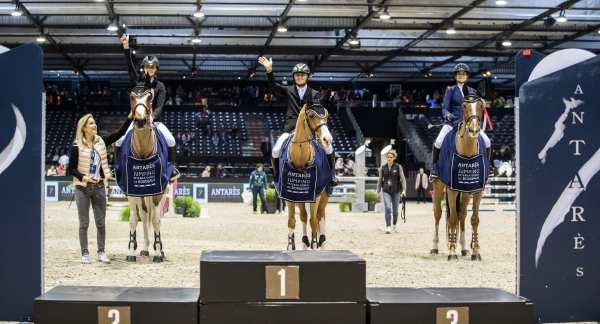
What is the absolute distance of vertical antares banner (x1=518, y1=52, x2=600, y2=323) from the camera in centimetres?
393

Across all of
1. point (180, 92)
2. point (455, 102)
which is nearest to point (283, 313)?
point (455, 102)

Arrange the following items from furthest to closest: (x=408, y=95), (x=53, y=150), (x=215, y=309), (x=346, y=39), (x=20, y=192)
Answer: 1. (x=408, y=95)
2. (x=53, y=150)
3. (x=346, y=39)
4. (x=20, y=192)
5. (x=215, y=309)

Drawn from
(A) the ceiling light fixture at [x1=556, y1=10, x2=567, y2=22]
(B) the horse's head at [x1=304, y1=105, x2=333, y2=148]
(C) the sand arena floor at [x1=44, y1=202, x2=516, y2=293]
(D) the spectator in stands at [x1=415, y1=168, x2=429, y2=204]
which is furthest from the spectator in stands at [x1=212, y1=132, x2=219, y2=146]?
(B) the horse's head at [x1=304, y1=105, x2=333, y2=148]

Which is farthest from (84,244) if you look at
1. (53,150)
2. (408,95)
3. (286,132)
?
(408,95)

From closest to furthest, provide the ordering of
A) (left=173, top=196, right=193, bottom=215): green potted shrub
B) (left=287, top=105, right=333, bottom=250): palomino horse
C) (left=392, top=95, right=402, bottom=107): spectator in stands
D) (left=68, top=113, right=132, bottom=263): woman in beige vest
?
(left=287, top=105, right=333, bottom=250): palomino horse
(left=68, top=113, right=132, bottom=263): woman in beige vest
(left=173, top=196, right=193, bottom=215): green potted shrub
(left=392, top=95, right=402, bottom=107): spectator in stands

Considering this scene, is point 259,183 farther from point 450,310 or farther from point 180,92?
point 180,92

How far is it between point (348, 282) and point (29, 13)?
20.2m

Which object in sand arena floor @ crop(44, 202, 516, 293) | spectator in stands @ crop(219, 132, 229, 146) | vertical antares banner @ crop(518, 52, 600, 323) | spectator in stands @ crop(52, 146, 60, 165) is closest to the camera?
vertical antares banner @ crop(518, 52, 600, 323)

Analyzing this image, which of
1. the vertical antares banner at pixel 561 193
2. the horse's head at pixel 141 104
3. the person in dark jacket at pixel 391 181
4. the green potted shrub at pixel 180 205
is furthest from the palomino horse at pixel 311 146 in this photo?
the green potted shrub at pixel 180 205

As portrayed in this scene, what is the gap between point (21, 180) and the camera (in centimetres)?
384

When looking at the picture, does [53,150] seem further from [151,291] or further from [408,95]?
[151,291]

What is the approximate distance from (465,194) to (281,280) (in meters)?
4.60

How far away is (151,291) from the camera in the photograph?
3850mm

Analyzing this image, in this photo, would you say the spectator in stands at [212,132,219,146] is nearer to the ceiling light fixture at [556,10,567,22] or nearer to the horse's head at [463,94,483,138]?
the ceiling light fixture at [556,10,567,22]
